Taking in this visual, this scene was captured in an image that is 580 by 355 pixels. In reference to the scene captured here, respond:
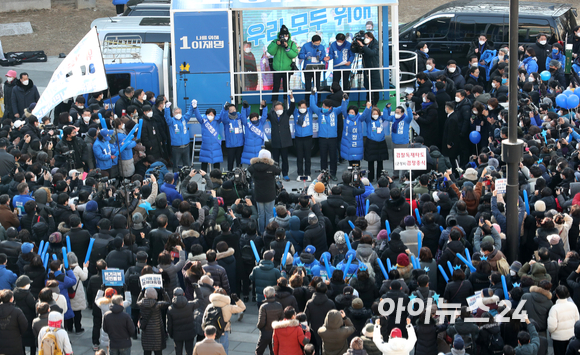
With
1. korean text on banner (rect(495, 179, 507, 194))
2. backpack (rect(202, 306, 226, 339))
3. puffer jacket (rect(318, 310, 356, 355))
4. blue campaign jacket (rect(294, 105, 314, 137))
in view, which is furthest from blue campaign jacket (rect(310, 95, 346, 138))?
puffer jacket (rect(318, 310, 356, 355))

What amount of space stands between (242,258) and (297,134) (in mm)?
4773

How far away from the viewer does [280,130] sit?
16.1 meters

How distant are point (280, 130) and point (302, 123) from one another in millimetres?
474

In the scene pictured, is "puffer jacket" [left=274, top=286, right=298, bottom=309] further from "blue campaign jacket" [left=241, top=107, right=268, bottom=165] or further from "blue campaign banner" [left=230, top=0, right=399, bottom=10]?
"blue campaign banner" [left=230, top=0, right=399, bottom=10]

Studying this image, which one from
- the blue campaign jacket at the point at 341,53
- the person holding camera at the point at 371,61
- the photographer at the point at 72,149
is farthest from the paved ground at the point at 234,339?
the blue campaign jacket at the point at 341,53

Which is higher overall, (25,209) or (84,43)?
(84,43)

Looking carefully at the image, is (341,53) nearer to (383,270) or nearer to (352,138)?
(352,138)

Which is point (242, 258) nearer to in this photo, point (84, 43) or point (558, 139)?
point (84, 43)

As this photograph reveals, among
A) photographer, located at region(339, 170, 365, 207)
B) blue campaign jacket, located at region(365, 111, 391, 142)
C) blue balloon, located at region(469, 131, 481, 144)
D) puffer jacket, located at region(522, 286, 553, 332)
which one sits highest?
blue campaign jacket, located at region(365, 111, 391, 142)

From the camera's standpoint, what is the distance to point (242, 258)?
39.3 feet

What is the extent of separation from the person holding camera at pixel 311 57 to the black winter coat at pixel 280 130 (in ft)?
5.78

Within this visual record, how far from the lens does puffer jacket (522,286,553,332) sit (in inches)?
383

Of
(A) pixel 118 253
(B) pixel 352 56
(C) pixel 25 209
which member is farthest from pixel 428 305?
(B) pixel 352 56

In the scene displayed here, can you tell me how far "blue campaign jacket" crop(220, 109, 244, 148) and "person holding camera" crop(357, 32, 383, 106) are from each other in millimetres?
3234
